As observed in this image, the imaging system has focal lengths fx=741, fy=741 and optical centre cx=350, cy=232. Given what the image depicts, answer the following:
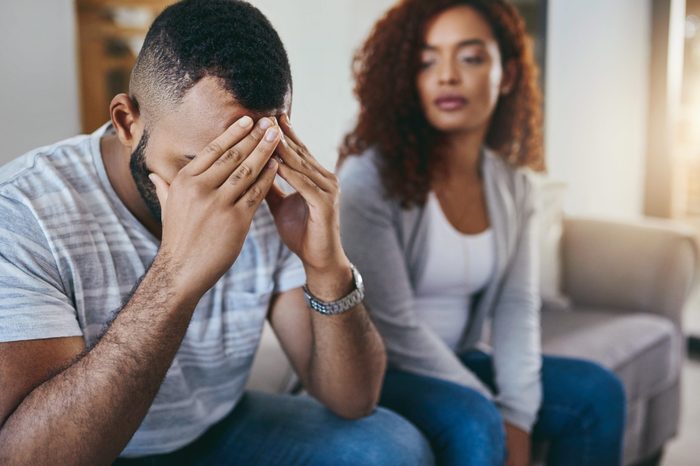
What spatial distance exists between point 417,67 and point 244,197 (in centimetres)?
76

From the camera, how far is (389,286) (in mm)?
1341

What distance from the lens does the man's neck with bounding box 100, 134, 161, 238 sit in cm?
101

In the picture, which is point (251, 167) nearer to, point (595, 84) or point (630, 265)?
point (630, 265)

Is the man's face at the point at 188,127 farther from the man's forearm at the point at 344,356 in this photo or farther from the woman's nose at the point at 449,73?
the woman's nose at the point at 449,73

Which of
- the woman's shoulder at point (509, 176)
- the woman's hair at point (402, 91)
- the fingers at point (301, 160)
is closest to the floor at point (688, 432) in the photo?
the woman's shoulder at point (509, 176)

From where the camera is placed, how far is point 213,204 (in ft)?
2.82

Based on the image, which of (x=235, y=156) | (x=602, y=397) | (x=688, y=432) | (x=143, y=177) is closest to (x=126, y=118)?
(x=143, y=177)

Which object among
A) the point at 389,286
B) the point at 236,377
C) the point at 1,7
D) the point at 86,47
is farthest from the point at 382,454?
the point at 86,47

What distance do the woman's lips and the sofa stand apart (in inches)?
27.7

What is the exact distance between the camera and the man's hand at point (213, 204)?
86 centimetres

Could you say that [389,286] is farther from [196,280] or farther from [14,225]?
[14,225]

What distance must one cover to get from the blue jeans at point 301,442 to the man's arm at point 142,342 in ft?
0.80

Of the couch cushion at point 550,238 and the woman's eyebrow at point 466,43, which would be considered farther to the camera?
the couch cushion at point 550,238

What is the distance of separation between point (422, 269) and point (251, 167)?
64cm
